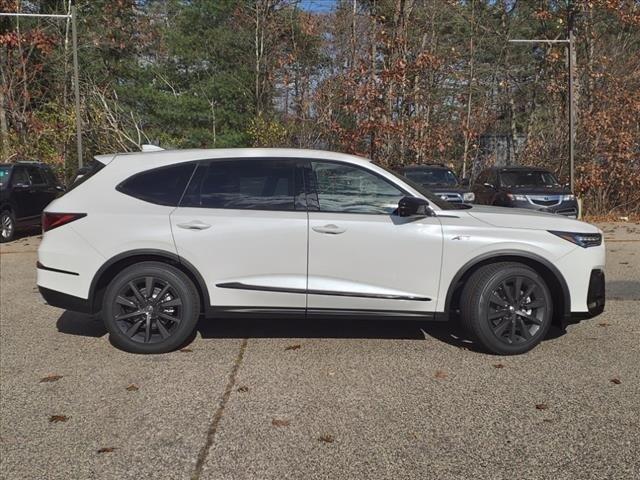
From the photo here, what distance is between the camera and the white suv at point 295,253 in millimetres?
4980

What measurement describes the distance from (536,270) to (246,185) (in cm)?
256

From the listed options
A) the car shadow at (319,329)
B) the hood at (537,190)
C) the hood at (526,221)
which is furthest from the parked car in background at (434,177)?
the hood at (526,221)

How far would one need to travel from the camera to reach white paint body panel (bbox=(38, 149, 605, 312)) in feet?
16.3

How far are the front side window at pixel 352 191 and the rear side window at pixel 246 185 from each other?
0.19 metres

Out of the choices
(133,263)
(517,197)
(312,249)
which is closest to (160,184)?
(133,263)

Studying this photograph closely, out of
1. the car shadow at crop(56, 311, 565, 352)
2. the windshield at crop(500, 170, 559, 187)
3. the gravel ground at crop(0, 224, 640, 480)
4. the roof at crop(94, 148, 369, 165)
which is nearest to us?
the gravel ground at crop(0, 224, 640, 480)

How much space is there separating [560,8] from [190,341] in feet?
60.3

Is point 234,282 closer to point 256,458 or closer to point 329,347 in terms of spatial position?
point 329,347

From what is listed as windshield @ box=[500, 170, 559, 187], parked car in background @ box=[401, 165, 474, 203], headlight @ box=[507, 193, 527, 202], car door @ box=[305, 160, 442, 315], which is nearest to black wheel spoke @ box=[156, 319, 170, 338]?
car door @ box=[305, 160, 442, 315]

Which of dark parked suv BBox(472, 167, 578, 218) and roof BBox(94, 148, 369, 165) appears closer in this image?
roof BBox(94, 148, 369, 165)

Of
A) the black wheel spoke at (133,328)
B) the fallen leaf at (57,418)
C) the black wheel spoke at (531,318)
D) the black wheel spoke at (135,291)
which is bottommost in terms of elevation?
the fallen leaf at (57,418)

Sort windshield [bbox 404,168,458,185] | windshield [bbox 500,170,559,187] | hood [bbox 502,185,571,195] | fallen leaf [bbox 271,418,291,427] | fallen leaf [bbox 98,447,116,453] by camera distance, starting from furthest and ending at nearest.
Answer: windshield [bbox 500,170,559,187]
windshield [bbox 404,168,458,185]
hood [bbox 502,185,571,195]
fallen leaf [bbox 271,418,291,427]
fallen leaf [bbox 98,447,116,453]

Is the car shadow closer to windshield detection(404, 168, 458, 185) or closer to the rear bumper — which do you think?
the rear bumper

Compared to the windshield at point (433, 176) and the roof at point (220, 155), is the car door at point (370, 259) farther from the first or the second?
the windshield at point (433, 176)
